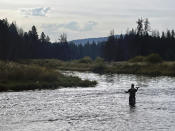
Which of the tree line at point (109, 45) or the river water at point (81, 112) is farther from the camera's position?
the tree line at point (109, 45)

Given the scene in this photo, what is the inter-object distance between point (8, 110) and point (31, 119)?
154 inches

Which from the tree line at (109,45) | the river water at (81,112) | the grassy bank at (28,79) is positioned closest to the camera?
the river water at (81,112)

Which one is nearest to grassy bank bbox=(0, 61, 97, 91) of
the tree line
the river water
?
the river water

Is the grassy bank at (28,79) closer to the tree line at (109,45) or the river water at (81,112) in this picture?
the river water at (81,112)

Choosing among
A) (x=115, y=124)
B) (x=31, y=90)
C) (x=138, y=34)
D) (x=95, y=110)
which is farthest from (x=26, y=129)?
(x=138, y=34)

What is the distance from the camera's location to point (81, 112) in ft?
88.6

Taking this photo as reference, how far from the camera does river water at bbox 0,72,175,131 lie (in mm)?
21781

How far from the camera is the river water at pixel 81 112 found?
2178 centimetres

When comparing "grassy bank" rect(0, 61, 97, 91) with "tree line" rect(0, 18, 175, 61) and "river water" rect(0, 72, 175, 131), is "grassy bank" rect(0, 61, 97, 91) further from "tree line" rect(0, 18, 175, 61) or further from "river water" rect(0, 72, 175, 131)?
"tree line" rect(0, 18, 175, 61)

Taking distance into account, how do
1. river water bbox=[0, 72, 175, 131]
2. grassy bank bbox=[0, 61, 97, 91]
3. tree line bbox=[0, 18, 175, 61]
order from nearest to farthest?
1. river water bbox=[0, 72, 175, 131]
2. grassy bank bbox=[0, 61, 97, 91]
3. tree line bbox=[0, 18, 175, 61]

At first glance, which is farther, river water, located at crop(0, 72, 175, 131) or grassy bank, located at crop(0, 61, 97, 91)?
grassy bank, located at crop(0, 61, 97, 91)

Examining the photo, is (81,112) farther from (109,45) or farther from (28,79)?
(109,45)

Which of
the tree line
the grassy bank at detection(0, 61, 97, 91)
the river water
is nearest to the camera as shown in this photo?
the river water

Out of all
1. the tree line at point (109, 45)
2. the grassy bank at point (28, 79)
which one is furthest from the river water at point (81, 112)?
the tree line at point (109, 45)
